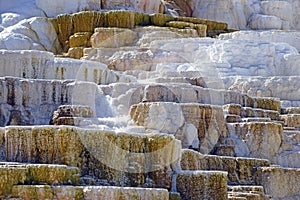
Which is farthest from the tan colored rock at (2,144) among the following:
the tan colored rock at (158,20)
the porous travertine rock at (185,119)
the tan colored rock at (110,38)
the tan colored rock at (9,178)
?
the tan colored rock at (158,20)

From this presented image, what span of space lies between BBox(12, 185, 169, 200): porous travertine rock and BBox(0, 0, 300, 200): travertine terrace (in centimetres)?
2

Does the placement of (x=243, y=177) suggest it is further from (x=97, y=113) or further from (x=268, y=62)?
(x=268, y=62)

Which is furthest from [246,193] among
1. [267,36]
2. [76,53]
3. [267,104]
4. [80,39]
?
[267,36]

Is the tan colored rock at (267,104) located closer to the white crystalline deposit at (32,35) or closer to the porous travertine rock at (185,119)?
the porous travertine rock at (185,119)

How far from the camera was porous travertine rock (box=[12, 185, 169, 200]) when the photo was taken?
491 inches

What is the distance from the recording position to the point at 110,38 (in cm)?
2772

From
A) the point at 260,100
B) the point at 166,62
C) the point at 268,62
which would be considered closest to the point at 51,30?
the point at 166,62

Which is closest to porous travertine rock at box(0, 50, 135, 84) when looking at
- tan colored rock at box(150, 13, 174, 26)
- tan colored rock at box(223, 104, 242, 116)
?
tan colored rock at box(223, 104, 242, 116)

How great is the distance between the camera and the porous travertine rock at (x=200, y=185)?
14.6 metres

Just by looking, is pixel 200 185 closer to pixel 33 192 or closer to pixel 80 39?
pixel 33 192

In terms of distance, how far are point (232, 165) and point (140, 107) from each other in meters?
2.23

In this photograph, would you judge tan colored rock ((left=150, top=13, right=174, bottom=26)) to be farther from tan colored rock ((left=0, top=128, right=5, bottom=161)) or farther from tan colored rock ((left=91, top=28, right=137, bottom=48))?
tan colored rock ((left=0, top=128, right=5, bottom=161))

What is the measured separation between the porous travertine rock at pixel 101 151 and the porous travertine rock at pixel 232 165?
1.88 metres

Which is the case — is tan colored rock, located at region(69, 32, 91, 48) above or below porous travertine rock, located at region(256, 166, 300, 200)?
above
